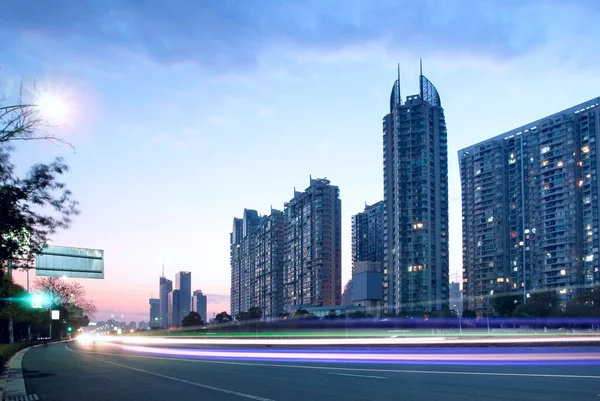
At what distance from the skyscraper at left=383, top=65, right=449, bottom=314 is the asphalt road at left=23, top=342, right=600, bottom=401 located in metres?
114

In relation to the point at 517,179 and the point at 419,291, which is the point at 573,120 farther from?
the point at 419,291

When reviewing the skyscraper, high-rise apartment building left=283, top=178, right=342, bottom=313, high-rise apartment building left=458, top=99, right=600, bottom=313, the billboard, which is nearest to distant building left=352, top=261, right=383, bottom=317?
the skyscraper

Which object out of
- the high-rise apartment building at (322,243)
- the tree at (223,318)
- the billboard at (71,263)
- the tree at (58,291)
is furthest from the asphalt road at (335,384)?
the high-rise apartment building at (322,243)

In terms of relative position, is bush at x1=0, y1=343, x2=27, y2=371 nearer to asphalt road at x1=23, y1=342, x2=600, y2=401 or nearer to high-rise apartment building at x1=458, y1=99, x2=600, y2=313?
asphalt road at x1=23, y1=342, x2=600, y2=401

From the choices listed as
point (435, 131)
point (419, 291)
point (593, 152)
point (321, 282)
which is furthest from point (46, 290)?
point (593, 152)

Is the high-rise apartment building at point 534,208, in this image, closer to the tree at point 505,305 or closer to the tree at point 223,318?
the tree at point 505,305

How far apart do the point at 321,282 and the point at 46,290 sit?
326ft

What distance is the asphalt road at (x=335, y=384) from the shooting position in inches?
540

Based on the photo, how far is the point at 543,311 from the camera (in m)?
85.3

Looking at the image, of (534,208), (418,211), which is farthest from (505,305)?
(534,208)

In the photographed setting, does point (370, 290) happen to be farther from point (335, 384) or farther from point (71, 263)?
point (335, 384)

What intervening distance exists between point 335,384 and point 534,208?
437ft

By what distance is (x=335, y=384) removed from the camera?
1694cm

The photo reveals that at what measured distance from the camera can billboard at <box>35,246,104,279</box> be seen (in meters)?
45.4
